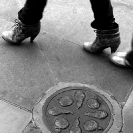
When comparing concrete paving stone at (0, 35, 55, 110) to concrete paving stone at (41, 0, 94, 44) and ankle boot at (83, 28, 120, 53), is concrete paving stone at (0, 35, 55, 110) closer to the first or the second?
concrete paving stone at (41, 0, 94, 44)

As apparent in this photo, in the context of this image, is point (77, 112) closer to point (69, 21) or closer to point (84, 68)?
point (84, 68)

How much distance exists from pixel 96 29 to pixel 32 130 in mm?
1114

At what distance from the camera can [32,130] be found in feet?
6.52

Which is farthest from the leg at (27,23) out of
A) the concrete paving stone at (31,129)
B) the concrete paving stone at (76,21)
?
the concrete paving stone at (31,129)

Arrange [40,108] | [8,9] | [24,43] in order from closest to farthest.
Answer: [40,108] < [24,43] < [8,9]

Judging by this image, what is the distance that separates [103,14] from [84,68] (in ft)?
1.91

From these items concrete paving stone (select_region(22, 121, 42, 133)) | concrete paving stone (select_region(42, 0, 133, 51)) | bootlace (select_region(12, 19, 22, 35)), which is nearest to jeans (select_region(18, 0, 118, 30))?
bootlace (select_region(12, 19, 22, 35))

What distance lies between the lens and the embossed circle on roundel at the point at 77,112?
2.02 metres

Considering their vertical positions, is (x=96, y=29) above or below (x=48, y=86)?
above

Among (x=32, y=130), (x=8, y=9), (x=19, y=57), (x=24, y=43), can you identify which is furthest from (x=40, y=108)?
(x=8, y=9)

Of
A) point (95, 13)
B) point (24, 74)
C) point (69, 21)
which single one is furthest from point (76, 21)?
point (24, 74)

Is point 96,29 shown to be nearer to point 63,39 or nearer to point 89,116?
point 63,39

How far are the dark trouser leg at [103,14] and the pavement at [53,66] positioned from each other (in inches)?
16.0

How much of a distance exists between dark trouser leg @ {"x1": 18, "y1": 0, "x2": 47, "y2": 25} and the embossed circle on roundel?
738 mm
